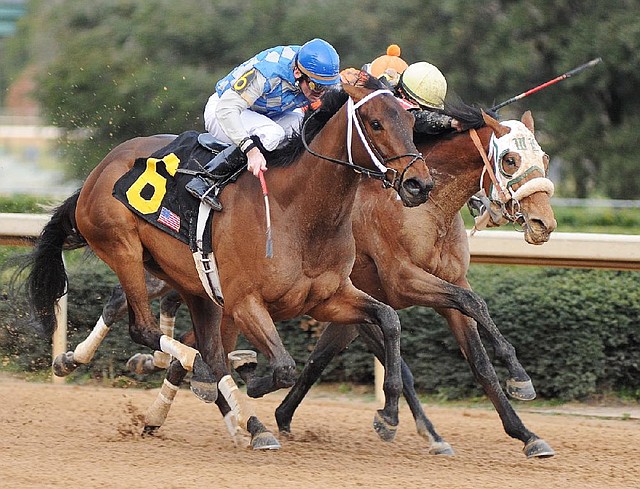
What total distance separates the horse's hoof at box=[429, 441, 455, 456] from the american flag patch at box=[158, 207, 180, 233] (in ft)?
5.35

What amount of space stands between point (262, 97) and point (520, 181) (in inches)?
47.7

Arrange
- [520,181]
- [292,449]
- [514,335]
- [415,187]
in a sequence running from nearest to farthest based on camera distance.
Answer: [415,187]
[520,181]
[292,449]
[514,335]

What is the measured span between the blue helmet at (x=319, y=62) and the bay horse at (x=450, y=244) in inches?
32.2

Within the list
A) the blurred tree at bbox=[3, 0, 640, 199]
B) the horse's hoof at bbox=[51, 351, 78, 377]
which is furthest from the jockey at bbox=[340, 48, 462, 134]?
the blurred tree at bbox=[3, 0, 640, 199]

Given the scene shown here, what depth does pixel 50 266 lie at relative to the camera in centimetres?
618

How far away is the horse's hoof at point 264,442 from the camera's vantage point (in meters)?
5.34

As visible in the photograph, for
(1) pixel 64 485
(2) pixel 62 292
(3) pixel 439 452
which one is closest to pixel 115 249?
(2) pixel 62 292

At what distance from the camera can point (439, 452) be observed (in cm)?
559

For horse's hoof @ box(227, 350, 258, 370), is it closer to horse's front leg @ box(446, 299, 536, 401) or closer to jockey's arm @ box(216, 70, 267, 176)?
jockey's arm @ box(216, 70, 267, 176)

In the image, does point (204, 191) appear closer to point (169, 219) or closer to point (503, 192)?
point (169, 219)

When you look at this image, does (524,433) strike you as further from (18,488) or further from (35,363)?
(35,363)

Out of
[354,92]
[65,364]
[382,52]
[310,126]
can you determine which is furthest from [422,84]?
[382,52]

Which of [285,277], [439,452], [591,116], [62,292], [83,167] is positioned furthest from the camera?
[591,116]

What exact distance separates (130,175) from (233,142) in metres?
0.66
